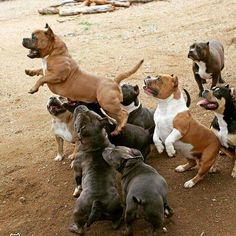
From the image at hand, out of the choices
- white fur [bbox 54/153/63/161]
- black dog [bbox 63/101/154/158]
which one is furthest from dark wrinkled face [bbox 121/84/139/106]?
white fur [bbox 54/153/63/161]

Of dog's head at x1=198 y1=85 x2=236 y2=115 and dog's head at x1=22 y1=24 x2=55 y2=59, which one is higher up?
dog's head at x1=22 y1=24 x2=55 y2=59

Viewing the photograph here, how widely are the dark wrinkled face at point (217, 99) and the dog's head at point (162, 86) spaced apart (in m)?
0.43

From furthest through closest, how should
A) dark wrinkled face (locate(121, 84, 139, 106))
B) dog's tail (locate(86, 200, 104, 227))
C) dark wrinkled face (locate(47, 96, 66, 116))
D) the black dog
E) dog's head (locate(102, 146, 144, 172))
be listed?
dark wrinkled face (locate(121, 84, 139, 106)) → dark wrinkled face (locate(47, 96, 66, 116)) → the black dog → dog's head (locate(102, 146, 144, 172)) → dog's tail (locate(86, 200, 104, 227))

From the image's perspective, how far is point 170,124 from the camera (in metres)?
6.10

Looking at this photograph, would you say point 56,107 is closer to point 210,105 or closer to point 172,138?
point 172,138

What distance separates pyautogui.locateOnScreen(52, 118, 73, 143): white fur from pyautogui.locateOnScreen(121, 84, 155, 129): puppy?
0.91 m

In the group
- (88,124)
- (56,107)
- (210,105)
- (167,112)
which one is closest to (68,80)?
(56,107)

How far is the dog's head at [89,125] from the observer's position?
5.73 metres

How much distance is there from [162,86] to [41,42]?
163cm

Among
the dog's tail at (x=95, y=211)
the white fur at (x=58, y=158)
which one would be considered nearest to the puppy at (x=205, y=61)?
the white fur at (x=58, y=158)

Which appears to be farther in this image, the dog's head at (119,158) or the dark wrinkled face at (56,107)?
the dark wrinkled face at (56,107)

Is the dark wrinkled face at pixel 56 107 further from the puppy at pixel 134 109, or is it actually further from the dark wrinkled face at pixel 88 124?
the dark wrinkled face at pixel 88 124

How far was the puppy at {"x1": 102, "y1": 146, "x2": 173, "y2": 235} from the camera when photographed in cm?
484

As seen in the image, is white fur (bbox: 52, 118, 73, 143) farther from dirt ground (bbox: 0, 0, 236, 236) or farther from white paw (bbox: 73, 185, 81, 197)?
white paw (bbox: 73, 185, 81, 197)
